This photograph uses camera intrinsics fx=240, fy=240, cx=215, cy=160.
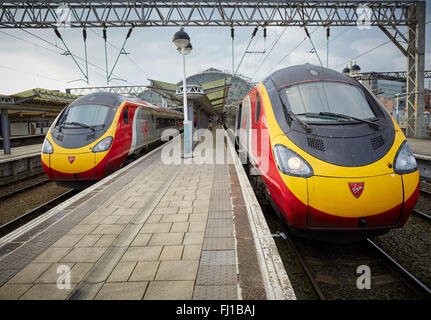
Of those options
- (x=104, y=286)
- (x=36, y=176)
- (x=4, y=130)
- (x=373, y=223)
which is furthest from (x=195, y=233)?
(x=4, y=130)

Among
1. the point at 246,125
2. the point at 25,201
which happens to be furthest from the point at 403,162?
the point at 25,201

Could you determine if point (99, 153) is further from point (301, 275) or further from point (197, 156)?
point (301, 275)

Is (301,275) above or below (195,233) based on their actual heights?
below

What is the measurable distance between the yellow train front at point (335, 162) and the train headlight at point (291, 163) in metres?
0.01

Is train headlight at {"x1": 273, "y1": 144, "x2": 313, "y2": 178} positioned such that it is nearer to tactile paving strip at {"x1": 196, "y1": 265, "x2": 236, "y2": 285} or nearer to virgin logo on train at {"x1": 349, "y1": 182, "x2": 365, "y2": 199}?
virgin logo on train at {"x1": 349, "y1": 182, "x2": 365, "y2": 199}

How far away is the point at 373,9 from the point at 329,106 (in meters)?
13.1

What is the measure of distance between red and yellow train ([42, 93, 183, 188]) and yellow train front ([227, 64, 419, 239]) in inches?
175

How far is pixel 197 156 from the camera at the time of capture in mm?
9781

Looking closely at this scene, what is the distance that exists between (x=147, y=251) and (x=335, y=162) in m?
2.59

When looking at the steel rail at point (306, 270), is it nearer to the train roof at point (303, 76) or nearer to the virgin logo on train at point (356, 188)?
the virgin logo on train at point (356, 188)

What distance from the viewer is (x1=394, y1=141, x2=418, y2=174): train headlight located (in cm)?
296

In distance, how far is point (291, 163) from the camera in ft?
10.2

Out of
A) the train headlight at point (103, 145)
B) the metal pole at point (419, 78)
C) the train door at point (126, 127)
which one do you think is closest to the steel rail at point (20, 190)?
the train headlight at point (103, 145)

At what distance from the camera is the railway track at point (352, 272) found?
275 cm
